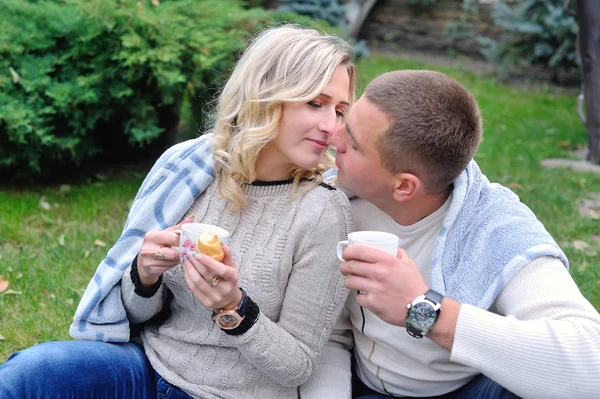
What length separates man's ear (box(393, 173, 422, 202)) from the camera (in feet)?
7.89

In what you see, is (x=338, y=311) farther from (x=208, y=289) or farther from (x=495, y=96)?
(x=495, y=96)

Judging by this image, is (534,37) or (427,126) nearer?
(427,126)

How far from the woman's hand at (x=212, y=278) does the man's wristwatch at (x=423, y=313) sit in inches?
19.8

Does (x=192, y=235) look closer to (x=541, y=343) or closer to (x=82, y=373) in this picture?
(x=82, y=373)

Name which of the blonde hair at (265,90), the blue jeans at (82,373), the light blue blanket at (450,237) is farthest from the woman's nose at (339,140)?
the blue jeans at (82,373)

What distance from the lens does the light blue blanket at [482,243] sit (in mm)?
2260

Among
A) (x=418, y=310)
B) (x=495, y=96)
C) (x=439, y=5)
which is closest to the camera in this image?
(x=418, y=310)

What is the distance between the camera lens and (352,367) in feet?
8.96

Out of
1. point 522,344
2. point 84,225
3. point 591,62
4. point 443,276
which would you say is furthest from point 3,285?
point 591,62

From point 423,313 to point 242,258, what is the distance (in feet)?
2.18

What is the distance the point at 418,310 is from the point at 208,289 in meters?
0.59

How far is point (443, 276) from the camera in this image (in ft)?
7.82

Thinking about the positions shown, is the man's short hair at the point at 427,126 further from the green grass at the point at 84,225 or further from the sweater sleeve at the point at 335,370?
the green grass at the point at 84,225

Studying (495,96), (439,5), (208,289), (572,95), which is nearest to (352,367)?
(208,289)
